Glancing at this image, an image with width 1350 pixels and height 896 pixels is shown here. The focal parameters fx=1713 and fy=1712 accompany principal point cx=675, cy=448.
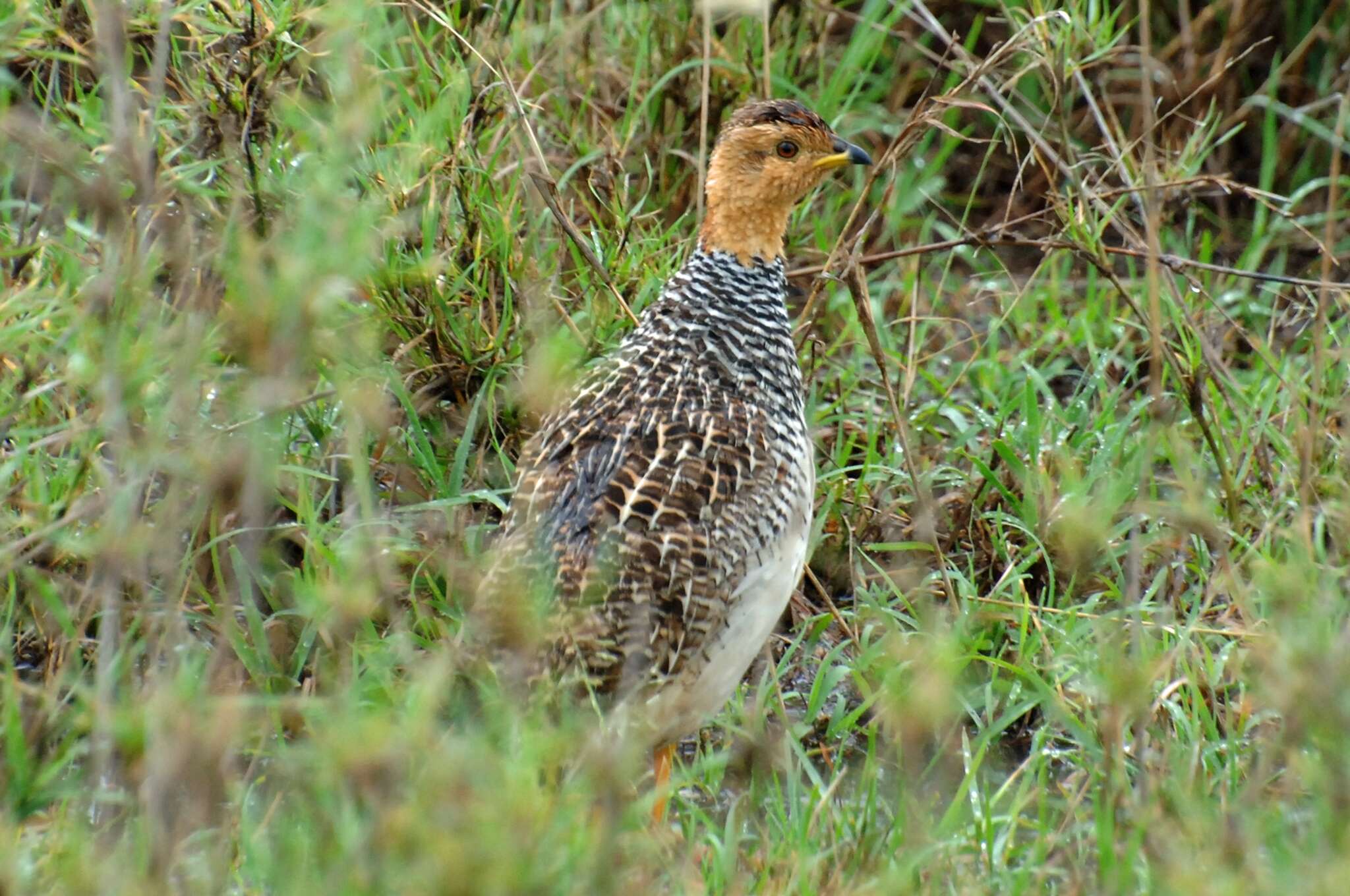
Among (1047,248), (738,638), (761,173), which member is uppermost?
(761,173)

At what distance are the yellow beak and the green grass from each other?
0.40 ft

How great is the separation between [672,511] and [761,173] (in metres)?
1.05

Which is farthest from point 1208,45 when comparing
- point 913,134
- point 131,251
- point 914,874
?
point 131,251

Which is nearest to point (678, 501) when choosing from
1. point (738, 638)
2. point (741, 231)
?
point (738, 638)

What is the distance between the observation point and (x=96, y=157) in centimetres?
360

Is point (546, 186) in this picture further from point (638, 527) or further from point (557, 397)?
point (638, 527)

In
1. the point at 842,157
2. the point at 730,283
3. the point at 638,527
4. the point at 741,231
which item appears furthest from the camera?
the point at 842,157

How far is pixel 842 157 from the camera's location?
4.16 meters

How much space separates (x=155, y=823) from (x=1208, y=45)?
5046 mm

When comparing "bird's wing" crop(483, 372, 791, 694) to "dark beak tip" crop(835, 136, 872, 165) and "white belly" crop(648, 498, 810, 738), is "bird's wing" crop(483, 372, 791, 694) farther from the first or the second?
"dark beak tip" crop(835, 136, 872, 165)

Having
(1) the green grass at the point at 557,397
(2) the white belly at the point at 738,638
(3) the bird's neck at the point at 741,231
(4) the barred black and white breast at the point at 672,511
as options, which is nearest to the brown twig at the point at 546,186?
(1) the green grass at the point at 557,397

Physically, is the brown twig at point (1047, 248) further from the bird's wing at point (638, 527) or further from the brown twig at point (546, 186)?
the bird's wing at point (638, 527)

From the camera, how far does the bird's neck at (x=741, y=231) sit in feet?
13.1

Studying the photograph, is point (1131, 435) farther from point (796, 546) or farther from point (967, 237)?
point (796, 546)
